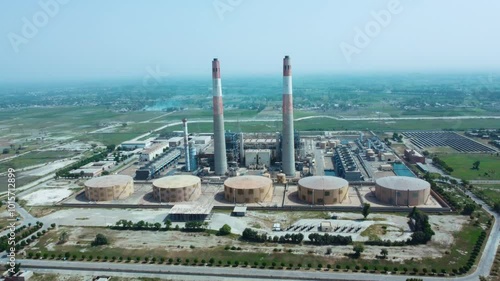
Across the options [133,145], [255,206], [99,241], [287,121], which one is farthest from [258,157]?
[133,145]

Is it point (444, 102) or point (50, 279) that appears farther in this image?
point (444, 102)

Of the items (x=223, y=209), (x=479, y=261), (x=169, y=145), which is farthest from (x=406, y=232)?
(x=169, y=145)

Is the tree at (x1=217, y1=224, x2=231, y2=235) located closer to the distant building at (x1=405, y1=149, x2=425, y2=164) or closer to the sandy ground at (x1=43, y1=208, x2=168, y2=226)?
the sandy ground at (x1=43, y1=208, x2=168, y2=226)

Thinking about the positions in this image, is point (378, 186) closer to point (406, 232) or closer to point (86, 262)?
point (406, 232)

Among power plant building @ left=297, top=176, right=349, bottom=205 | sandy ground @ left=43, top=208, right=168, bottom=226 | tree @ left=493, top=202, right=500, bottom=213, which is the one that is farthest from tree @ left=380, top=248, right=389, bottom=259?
sandy ground @ left=43, top=208, right=168, bottom=226

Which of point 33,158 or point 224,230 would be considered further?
point 33,158

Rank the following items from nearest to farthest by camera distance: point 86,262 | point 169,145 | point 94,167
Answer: point 86,262 < point 94,167 < point 169,145

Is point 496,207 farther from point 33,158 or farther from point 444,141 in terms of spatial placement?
point 33,158

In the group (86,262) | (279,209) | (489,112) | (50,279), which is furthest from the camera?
(489,112)
